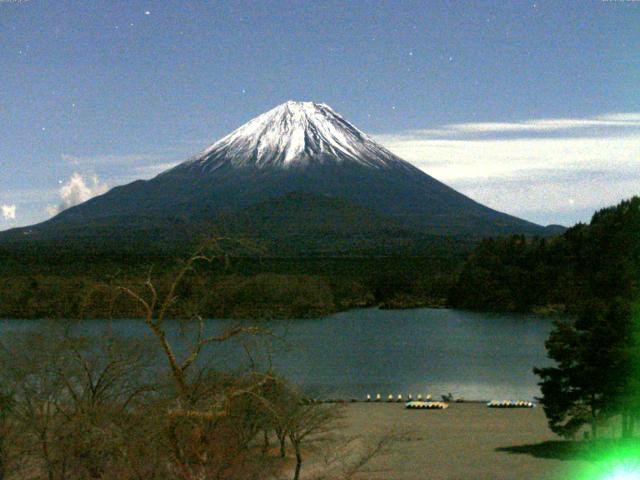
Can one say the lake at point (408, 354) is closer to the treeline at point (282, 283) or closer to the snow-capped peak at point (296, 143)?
the treeline at point (282, 283)

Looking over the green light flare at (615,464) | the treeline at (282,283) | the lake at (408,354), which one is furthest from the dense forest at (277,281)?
the green light flare at (615,464)

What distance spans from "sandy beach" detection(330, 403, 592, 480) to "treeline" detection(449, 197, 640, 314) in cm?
5008

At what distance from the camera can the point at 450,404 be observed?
1139 inches

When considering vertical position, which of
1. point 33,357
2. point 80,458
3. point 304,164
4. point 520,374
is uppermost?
point 304,164

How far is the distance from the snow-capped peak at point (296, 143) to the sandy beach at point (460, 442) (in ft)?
432

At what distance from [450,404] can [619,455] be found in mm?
11464

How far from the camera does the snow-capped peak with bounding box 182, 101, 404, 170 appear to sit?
16100 cm

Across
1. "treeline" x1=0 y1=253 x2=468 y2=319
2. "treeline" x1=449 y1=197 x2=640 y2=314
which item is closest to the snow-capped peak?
"treeline" x1=0 y1=253 x2=468 y2=319

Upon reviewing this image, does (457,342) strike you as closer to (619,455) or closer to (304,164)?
(619,455)

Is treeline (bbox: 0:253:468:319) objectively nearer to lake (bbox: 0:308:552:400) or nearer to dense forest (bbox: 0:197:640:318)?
dense forest (bbox: 0:197:640:318)

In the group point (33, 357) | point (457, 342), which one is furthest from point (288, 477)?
point (457, 342)

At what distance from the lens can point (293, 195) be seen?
452 feet

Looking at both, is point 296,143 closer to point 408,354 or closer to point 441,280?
point 441,280

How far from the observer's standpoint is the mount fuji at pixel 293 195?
127 m
